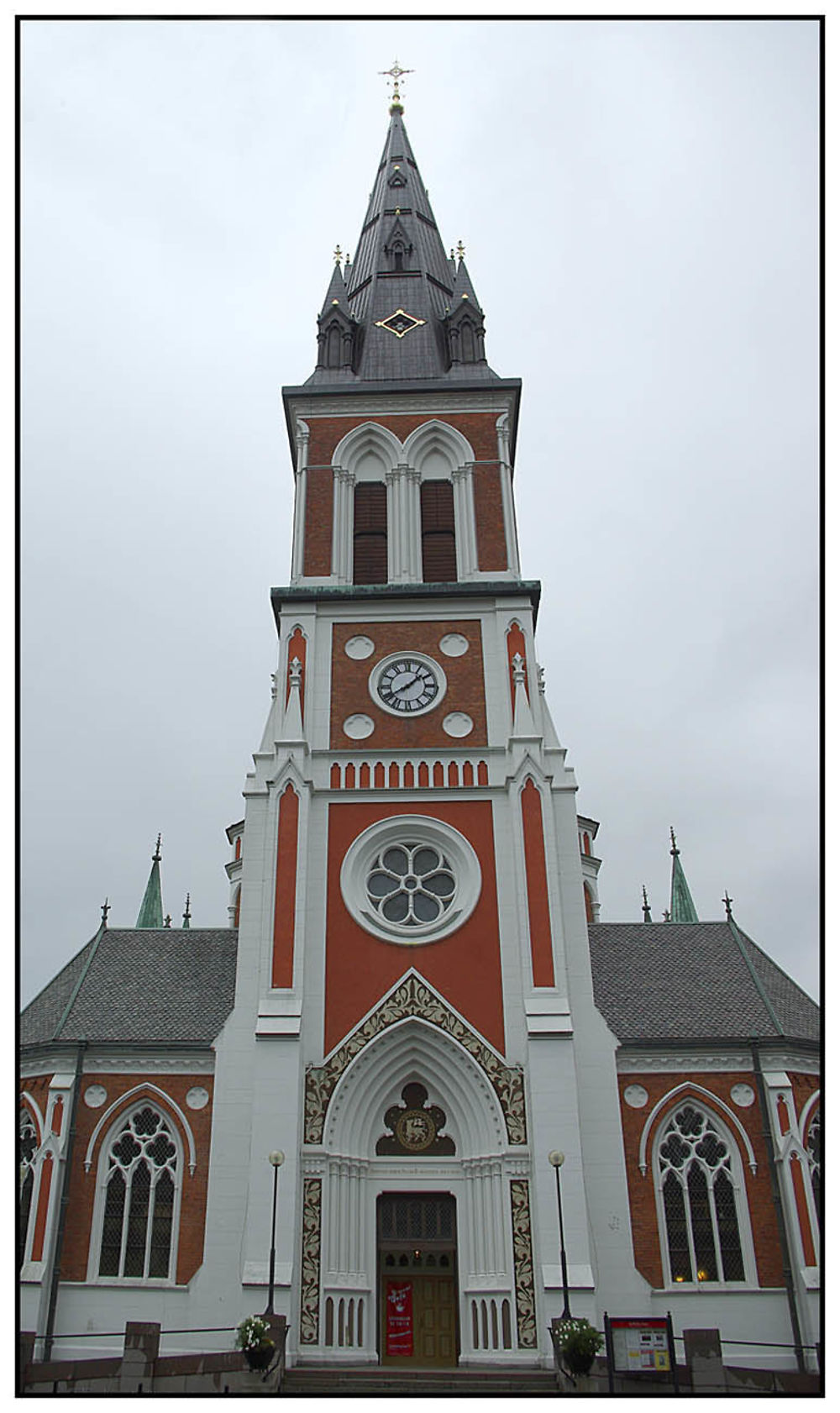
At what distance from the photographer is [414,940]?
23266 millimetres

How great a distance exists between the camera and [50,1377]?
671 inches

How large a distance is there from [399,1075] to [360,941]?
2.90 m

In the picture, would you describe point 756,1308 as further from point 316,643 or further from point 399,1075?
point 316,643

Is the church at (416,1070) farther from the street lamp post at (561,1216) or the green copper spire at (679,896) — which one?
the green copper spire at (679,896)

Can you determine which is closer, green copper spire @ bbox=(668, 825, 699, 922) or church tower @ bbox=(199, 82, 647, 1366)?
church tower @ bbox=(199, 82, 647, 1366)

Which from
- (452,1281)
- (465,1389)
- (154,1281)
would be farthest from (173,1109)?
(465,1389)

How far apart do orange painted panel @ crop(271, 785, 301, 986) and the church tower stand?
52 millimetres

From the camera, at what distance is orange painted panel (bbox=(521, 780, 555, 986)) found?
2233 cm

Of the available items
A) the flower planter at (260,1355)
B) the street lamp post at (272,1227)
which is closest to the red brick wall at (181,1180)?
the street lamp post at (272,1227)

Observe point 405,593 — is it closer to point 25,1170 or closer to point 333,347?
point 333,347

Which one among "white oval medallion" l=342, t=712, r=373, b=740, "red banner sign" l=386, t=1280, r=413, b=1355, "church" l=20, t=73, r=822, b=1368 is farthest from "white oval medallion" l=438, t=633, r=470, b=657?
"red banner sign" l=386, t=1280, r=413, b=1355

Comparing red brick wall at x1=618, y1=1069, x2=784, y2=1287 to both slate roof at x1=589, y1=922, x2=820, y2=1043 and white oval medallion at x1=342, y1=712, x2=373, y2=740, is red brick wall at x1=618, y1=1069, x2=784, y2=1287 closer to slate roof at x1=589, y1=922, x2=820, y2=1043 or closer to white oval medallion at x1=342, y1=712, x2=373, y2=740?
slate roof at x1=589, y1=922, x2=820, y2=1043

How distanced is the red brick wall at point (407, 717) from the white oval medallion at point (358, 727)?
10 centimetres

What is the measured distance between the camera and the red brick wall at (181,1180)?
2148 centimetres
